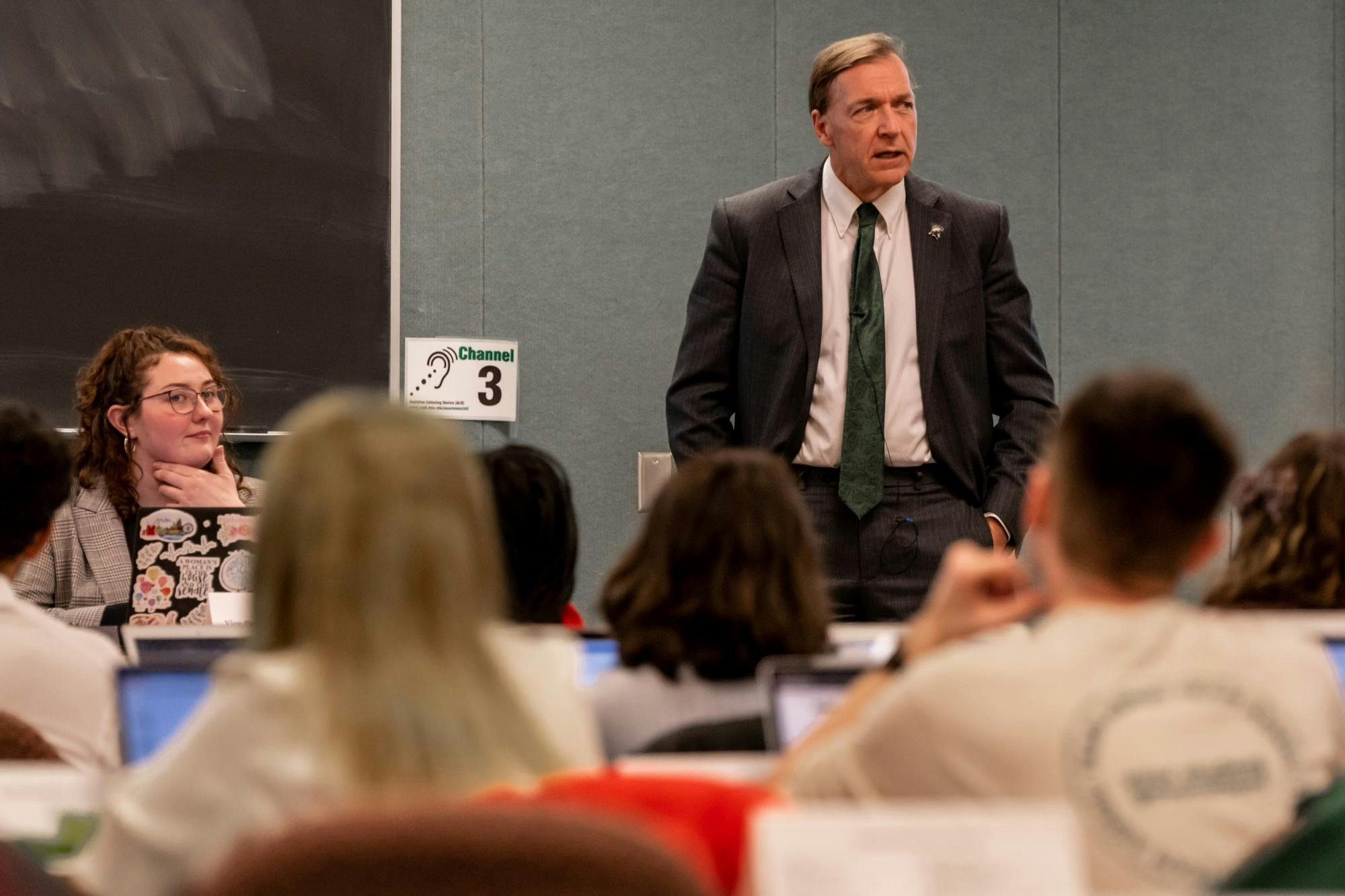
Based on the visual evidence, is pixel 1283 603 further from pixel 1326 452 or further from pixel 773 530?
pixel 773 530

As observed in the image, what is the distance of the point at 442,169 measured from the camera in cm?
479

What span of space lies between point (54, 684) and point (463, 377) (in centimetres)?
275

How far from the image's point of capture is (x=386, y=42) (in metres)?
4.67

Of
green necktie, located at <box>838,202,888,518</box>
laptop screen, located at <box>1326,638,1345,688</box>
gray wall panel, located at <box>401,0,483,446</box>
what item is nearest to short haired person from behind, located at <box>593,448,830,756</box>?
laptop screen, located at <box>1326,638,1345,688</box>

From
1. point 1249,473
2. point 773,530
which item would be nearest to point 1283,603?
point 1249,473

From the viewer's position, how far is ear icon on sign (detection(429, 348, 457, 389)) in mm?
4723

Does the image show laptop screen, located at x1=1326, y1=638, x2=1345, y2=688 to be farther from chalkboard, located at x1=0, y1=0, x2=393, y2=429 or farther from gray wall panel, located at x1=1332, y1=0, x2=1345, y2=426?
gray wall panel, located at x1=1332, y1=0, x2=1345, y2=426

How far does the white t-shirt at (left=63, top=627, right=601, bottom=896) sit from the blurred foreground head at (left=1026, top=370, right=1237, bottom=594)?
0.54 metres

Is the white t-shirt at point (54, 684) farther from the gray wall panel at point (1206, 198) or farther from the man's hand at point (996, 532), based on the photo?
the gray wall panel at point (1206, 198)

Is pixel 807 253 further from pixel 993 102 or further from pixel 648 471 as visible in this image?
pixel 993 102

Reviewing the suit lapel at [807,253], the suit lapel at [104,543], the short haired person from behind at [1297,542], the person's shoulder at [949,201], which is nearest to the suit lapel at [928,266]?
the person's shoulder at [949,201]

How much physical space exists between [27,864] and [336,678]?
282mm

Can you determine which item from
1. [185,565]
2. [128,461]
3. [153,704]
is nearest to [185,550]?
[185,565]

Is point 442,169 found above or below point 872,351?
above
